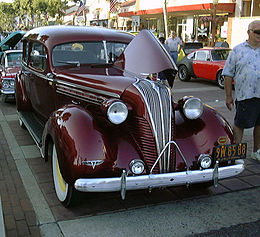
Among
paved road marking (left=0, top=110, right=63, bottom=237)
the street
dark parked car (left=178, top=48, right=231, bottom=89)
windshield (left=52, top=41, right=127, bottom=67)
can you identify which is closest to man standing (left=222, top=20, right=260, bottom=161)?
the street

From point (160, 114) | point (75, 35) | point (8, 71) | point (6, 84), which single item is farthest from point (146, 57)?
point (8, 71)

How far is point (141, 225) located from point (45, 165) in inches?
79.6

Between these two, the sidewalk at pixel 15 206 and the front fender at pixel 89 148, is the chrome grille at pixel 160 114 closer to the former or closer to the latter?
the front fender at pixel 89 148

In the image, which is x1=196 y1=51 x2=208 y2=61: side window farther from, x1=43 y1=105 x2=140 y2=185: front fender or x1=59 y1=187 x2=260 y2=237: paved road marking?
x1=43 y1=105 x2=140 y2=185: front fender

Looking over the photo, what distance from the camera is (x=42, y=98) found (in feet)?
17.5

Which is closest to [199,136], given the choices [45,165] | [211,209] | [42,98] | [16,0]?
[211,209]

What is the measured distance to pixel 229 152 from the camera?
3.49m

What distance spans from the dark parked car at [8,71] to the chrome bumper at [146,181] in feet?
21.1

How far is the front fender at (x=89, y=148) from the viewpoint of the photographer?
317 cm

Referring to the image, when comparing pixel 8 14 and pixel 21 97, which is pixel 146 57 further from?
pixel 8 14

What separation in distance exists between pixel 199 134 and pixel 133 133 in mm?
706

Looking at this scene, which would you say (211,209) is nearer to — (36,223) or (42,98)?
(36,223)

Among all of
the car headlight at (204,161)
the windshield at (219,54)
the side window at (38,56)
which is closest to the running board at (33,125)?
the side window at (38,56)

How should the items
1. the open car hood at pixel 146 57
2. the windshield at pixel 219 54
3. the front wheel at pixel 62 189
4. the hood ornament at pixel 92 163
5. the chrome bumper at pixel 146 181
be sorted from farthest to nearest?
1. the windshield at pixel 219 54
2. the open car hood at pixel 146 57
3. the front wheel at pixel 62 189
4. the hood ornament at pixel 92 163
5. the chrome bumper at pixel 146 181
